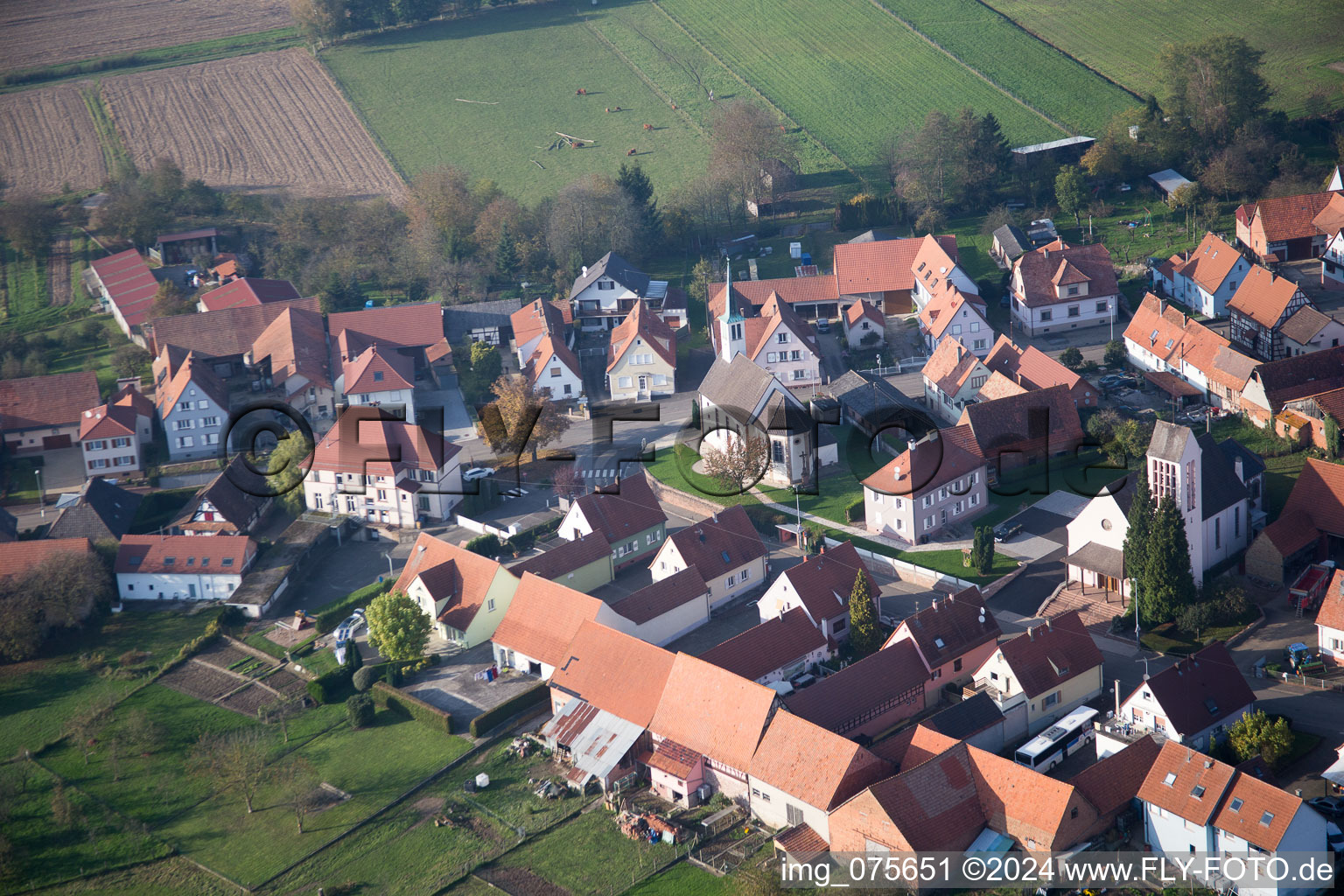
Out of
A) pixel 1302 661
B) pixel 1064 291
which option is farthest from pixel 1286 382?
pixel 1302 661

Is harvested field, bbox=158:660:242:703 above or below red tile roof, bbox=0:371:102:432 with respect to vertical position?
below

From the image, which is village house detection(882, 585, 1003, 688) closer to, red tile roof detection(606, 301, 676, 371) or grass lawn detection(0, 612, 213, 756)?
red tile roof detection(606, 301, 676, 371)

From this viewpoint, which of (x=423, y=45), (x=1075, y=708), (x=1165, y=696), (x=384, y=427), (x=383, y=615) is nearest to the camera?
(x=1165, y=696)

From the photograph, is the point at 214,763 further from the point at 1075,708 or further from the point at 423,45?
the point at 423,45

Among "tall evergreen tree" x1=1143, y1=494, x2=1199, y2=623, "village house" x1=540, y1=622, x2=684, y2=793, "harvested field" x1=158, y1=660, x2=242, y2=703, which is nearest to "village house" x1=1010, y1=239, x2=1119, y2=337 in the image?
"tall evergreen tree" x1=1143, y1=494, x2=1199, y2=623

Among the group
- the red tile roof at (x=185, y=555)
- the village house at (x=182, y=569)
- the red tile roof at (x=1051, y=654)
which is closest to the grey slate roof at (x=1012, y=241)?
the red tile roof at (x=1051, y=654)

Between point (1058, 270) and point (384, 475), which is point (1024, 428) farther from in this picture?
point (384, 475)

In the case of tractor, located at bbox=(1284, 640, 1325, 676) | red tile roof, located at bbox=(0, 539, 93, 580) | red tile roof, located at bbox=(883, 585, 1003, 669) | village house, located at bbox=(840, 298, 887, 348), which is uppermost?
village house, located at bbox=(840, 298, 887, 348)

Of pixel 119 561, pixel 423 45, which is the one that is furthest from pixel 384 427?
pixel 423 45
